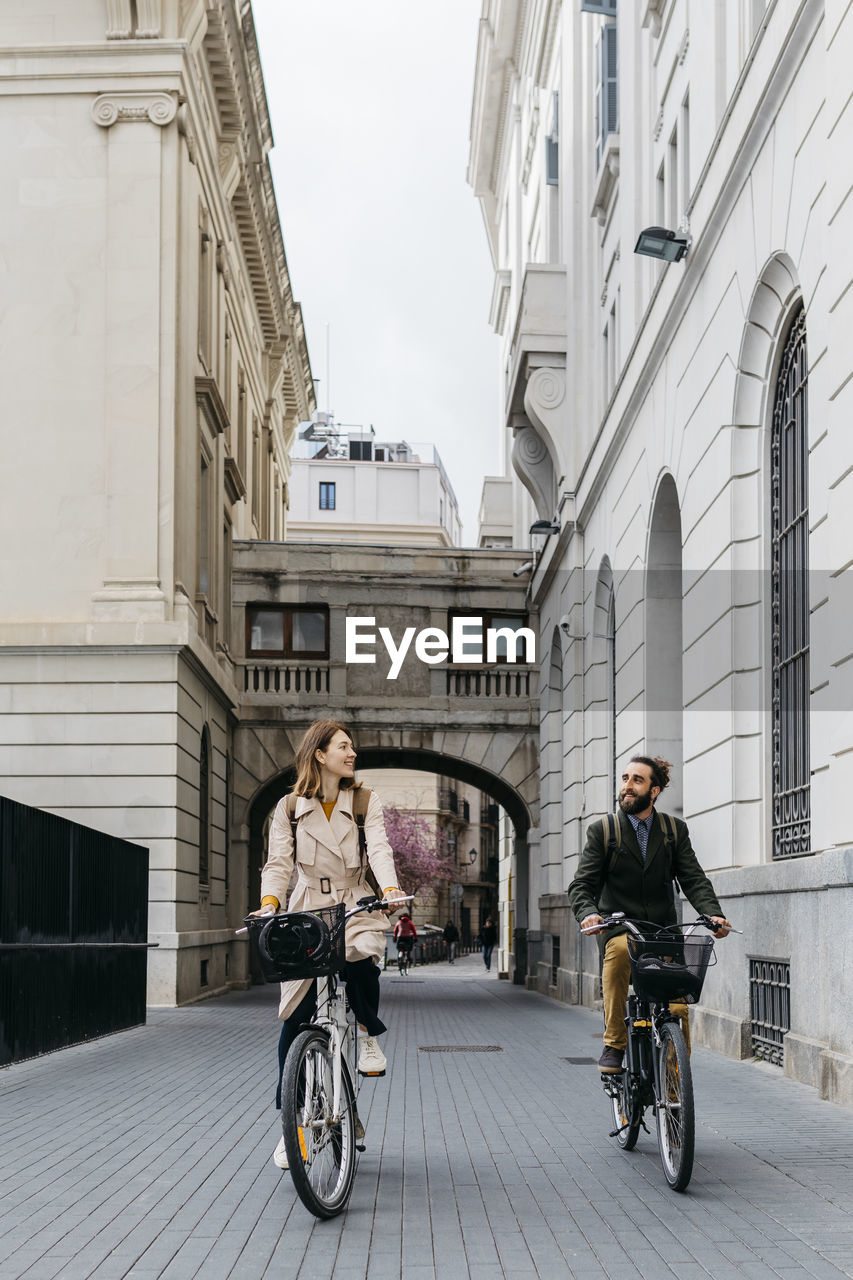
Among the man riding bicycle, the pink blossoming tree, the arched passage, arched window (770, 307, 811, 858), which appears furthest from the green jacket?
the pink blossoming tree

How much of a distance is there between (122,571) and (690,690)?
10.8 metres

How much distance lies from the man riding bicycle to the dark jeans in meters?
1.06

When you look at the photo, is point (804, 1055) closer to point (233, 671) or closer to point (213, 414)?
point (213, 414)

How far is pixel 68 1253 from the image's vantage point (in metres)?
5.84

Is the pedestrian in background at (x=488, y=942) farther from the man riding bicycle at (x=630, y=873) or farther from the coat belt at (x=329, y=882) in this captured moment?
the coat belt at (x=329, y=882)

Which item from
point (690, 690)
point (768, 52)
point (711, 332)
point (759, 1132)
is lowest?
point (759, 1132)

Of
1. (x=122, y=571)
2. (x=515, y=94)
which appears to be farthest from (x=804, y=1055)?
(x=515, y=94)

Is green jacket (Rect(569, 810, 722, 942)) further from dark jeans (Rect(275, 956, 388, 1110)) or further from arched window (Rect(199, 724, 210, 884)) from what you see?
arched window (Rect(199, 724, 210, 884))

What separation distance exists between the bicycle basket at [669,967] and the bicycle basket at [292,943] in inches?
59.8

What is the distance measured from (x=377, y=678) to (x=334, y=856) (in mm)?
24952

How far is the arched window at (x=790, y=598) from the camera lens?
12.4 meters

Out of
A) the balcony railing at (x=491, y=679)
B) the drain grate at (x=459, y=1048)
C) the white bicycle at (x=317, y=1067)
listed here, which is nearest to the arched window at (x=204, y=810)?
the balcony railing at (x=491, y=679)

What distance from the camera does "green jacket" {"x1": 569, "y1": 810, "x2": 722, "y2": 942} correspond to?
7.84 m

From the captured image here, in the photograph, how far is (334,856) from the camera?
7.18 meters
